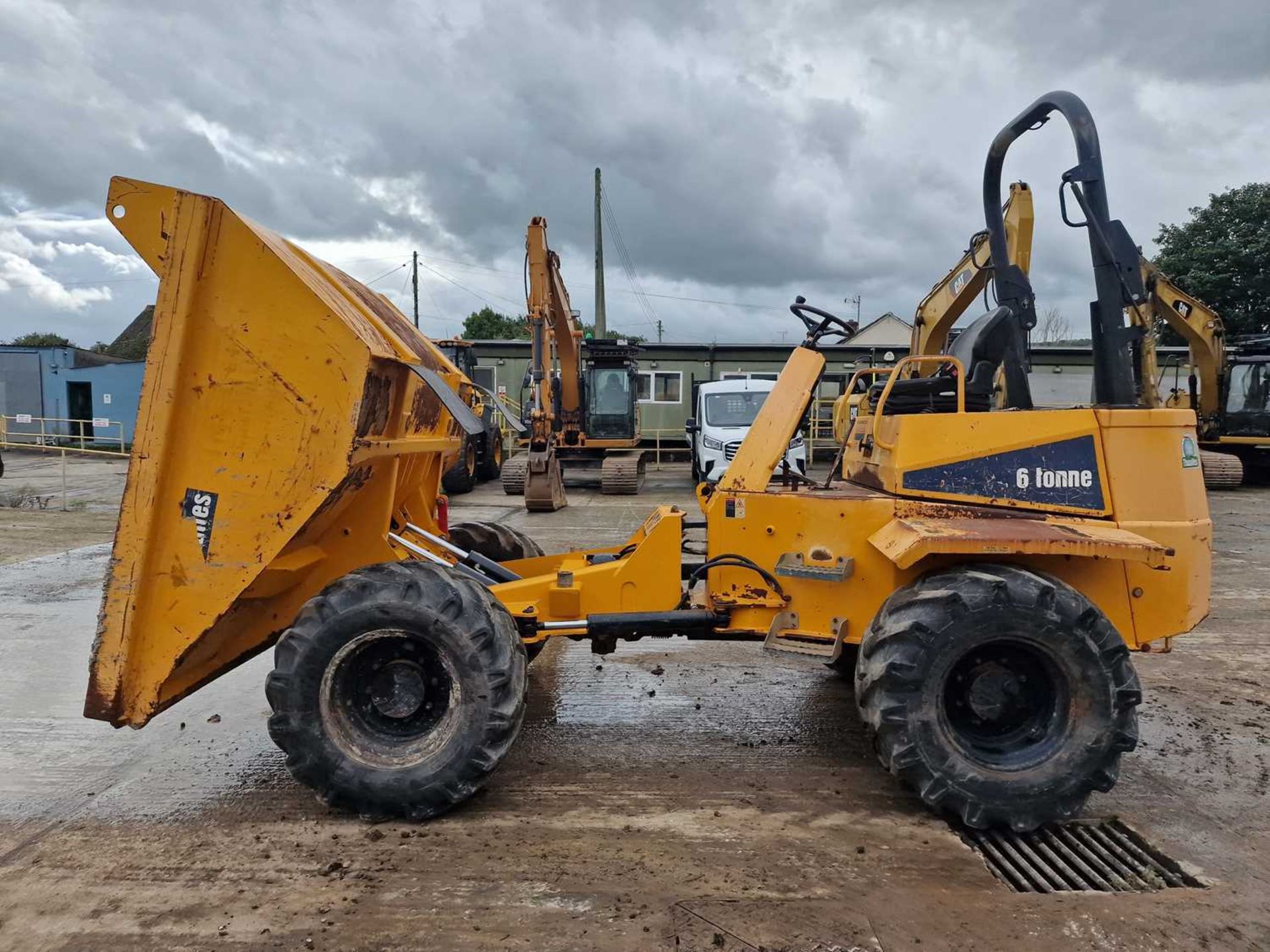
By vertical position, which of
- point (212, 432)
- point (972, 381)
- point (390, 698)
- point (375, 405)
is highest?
point (972, 381)

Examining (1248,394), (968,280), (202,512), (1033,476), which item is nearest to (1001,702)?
(1033,476)

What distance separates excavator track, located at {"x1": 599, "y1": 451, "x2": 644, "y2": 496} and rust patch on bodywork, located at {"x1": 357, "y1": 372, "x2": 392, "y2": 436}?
11.9m

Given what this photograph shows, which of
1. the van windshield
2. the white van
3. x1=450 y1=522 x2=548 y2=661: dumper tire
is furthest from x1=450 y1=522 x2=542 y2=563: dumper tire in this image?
the van windshield

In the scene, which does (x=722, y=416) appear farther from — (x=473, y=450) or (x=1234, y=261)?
(x=1234, y=261)

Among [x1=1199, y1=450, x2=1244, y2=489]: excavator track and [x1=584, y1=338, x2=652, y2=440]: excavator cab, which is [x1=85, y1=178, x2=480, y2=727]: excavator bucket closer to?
[x1=584, y1=338, x2=652, y2=440]: excavator cab

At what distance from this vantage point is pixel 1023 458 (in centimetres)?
365

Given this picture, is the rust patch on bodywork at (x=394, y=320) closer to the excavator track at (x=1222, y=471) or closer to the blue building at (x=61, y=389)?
the excavator track at (x=1222, y=471)

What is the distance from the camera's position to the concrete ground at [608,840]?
2662 mm

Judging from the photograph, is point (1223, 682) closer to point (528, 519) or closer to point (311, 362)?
point (311, 362)

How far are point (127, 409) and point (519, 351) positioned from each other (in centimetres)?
1543

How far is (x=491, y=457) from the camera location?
19.1m

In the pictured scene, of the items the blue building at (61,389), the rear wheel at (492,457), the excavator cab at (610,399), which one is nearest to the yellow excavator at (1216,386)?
the excavator cab at (610,399)

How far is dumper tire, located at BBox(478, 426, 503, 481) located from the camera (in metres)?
18.7

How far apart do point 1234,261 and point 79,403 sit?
4146 cm
